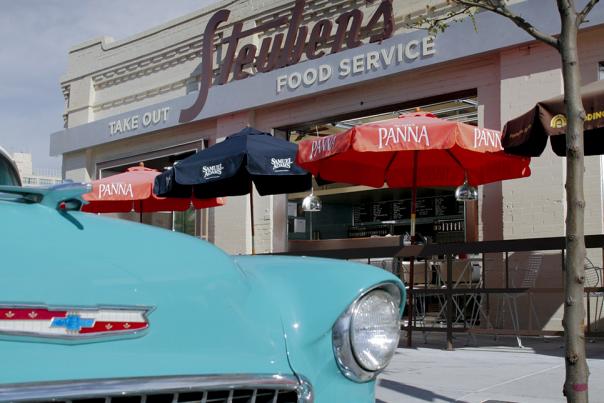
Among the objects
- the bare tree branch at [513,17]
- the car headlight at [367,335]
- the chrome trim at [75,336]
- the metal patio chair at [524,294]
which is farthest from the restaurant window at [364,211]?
the chrome trim at [75,336]

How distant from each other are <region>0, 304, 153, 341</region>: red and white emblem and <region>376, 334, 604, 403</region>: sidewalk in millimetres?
3380

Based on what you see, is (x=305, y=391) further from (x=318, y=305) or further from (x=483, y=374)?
(x=483, y=374)

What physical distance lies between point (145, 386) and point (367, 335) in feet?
2.30

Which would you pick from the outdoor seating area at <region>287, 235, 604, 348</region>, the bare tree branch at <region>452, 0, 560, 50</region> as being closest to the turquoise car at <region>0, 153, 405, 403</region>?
the bare tree branch at <region>452, 0, 560, 50</region>

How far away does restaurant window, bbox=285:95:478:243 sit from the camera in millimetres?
13312

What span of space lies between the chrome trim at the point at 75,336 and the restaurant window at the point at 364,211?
1089cm

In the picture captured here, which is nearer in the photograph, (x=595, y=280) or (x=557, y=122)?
(x=557, y=122)

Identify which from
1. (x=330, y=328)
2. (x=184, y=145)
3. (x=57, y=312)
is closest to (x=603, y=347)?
(x=330, y=328)

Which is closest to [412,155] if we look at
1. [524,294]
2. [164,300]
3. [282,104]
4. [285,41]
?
[524,294]

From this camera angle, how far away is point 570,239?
11.7ft

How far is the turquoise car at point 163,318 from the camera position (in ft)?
4.33

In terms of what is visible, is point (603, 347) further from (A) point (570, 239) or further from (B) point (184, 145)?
(B) point (184, 145)

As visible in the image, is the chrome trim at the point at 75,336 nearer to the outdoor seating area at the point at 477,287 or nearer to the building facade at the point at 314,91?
the outdoor seating area at the point at 477,287

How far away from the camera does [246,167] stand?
8062 millimetres
